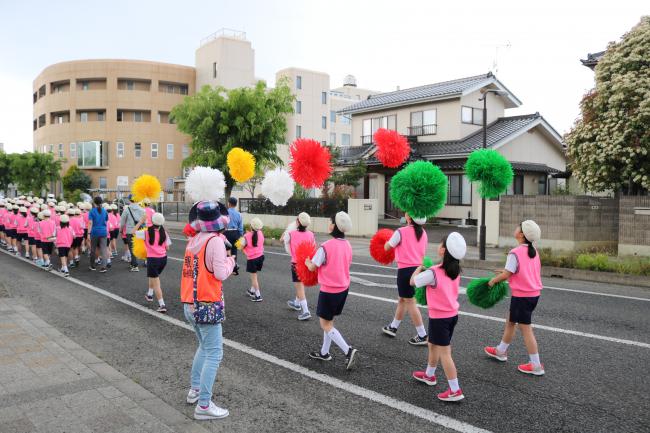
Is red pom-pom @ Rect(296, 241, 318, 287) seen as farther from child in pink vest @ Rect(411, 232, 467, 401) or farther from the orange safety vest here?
the orange safety vest

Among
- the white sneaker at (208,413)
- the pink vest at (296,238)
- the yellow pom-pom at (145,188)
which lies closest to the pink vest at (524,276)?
the pink vest at (296,238)

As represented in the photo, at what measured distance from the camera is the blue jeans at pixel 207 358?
14.2ft

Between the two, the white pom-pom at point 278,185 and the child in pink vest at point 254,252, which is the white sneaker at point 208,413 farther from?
the child in pink vest at point 254,252

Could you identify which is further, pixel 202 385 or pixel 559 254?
pixel 559 254

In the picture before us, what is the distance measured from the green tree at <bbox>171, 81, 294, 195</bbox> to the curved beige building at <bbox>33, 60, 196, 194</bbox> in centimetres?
2933

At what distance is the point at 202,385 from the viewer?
433 cm

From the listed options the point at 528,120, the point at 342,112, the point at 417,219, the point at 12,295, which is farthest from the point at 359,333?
the point at 342,112

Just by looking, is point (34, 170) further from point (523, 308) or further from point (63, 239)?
point (523, 308)

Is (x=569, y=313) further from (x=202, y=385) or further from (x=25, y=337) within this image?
(x=25, y=337)

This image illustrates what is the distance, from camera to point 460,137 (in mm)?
27406

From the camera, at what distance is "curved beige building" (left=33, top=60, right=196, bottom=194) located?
177ft

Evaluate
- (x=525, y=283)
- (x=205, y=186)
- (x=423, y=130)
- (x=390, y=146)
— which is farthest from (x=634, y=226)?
(x=423, y=130)

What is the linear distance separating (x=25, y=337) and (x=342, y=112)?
91.1 feet

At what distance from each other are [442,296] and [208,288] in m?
2.19
